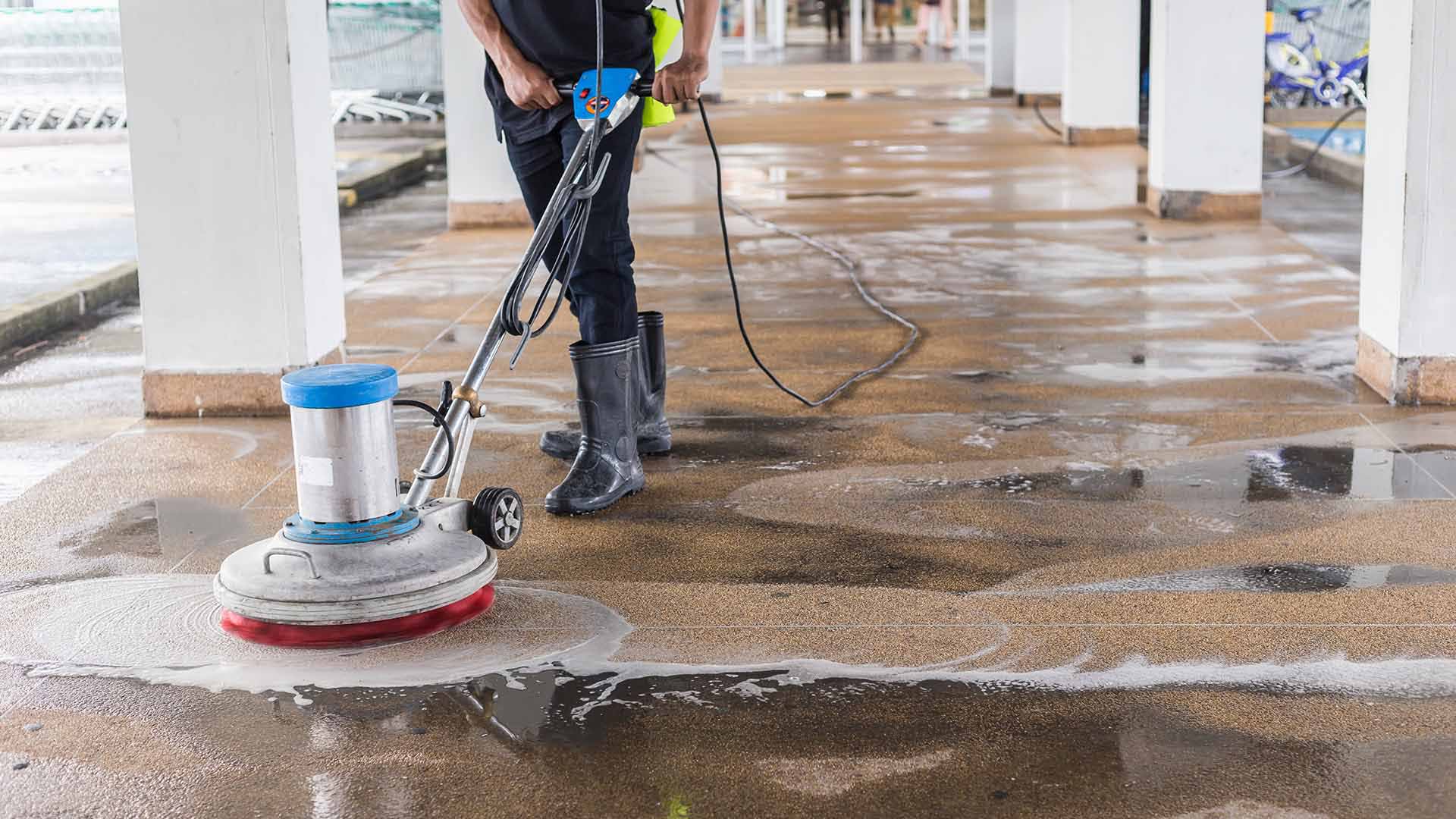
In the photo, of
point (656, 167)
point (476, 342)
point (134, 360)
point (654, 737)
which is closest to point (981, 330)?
point (476, 342)

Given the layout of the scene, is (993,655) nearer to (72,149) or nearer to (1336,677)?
(1336,677)

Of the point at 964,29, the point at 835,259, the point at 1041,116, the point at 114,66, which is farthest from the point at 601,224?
the point at 964,29

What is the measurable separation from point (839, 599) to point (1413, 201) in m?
2.51

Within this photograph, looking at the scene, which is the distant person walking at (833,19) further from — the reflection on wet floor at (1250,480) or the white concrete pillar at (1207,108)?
the reflection on wet floor at (1250,480)

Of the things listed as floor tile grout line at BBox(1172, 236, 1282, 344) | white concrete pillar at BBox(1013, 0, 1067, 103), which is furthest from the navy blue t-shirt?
white concrete pillar at BBox(1013, 0, 1067, 103)

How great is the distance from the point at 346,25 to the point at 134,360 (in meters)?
15.8

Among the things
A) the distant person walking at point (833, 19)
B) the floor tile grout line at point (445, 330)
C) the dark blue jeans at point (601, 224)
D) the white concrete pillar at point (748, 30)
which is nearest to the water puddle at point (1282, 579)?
the dark blue jeans at point (601, 224)

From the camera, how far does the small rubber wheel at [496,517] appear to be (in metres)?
3.35

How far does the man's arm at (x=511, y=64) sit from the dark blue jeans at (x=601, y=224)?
0.09m

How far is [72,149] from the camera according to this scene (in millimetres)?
15961

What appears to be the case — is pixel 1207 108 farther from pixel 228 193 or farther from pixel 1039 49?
pixel 1039 49

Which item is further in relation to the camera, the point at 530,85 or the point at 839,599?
the point at 530,85

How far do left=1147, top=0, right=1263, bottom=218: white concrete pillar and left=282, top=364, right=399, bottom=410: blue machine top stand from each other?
22.8ft

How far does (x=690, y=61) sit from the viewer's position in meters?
3.84
